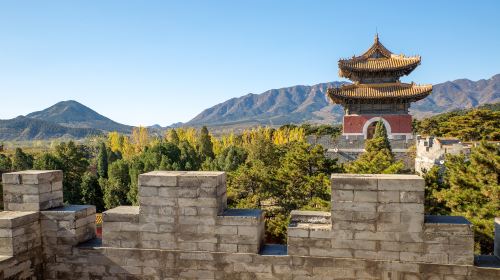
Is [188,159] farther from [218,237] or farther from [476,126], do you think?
[476,126]

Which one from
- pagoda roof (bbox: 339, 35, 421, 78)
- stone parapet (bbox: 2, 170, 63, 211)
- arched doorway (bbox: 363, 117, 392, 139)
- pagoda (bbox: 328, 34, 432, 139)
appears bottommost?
stone parapet (bbox: 2, 170, 63, 211)

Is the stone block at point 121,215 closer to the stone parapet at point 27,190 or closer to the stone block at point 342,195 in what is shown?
the stone parapet at point 27,190

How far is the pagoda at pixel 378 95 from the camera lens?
34750 millimetres

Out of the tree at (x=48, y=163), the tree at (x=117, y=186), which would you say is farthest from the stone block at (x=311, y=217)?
the tree at (x=48, y=163)

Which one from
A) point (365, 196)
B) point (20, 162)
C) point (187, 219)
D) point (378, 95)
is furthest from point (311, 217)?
point (20, 162)

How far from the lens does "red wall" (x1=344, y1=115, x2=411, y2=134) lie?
35000mm

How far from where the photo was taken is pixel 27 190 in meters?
5.43

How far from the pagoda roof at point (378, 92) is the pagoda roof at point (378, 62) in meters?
1.55

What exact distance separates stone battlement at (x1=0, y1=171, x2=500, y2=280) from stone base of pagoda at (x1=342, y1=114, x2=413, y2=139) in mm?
31682

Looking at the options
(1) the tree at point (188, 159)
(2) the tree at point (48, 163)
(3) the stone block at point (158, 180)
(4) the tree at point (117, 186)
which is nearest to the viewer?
(3) the stone block at point (158, 180)

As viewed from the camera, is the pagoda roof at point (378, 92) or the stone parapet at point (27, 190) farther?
the pagoda roof at point (378, 92)

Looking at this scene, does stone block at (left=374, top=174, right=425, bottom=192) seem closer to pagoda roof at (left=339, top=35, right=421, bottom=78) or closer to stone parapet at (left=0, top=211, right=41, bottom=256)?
stone parapet at (left=0, top=211, right=41, bottom=256)

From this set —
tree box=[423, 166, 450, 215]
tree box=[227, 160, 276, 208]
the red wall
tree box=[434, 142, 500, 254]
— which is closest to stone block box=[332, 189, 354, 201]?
tree box=[434, 142, 500, 254]

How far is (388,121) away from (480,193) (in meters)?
26.0
